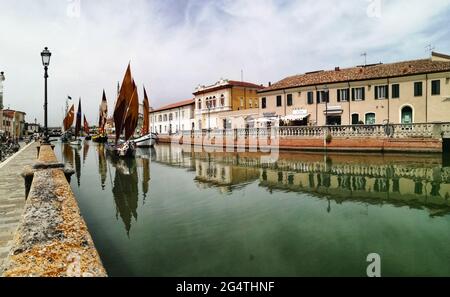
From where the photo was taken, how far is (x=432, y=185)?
1192 centimetres

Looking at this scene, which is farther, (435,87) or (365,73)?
(365,73)

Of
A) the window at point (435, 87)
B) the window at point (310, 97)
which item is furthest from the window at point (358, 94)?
the window at point (435, 87)

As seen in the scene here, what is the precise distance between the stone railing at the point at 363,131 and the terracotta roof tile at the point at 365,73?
9.93 meters

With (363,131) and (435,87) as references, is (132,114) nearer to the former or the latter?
(363,131)

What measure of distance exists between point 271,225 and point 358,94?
31758 millimetres

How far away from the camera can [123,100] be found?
90.1 feet

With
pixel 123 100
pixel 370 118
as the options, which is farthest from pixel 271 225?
pixel 370 118

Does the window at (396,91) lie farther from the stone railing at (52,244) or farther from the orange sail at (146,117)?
the stone railing at (52,244)

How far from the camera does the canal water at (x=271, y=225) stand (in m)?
5.05

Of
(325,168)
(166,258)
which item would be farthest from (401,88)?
(166,258)

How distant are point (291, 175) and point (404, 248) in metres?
9.33

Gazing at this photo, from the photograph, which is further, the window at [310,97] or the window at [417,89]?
the window at [310,97]

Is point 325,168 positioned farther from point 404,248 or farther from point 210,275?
point 210,275
